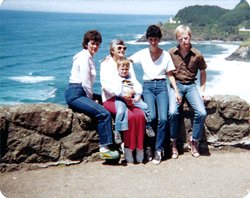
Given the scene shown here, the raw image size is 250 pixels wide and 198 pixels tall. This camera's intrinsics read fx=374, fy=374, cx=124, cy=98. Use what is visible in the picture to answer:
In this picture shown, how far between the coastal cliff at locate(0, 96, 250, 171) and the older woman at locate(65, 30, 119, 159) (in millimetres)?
161

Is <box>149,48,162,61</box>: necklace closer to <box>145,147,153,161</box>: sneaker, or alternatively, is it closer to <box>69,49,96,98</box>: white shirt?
<box>69,49,96,98</box>: white shirt

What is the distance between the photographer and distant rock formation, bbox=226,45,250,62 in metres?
61.9

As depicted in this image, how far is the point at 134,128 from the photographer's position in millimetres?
4941

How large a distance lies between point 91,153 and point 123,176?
2.21ft

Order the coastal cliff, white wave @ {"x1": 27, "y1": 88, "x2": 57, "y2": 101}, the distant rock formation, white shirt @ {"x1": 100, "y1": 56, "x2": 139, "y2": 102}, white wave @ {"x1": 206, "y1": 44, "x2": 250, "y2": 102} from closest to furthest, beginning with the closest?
the coastal cliff < white shirt @ {"x1": 100, "y1": 56, "x2": 139, "y2": 102} < white wave @ {"x1": 27, "y1": 88, "x2": 57, "y2": 101} < white wave @ {"x1": 206, "y1": 44, "x2": 250, "y2": 102} < the distant rock formation

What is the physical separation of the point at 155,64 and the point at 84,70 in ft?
3.49

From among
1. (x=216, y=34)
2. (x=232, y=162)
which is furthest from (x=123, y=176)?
(x=216, y=34)

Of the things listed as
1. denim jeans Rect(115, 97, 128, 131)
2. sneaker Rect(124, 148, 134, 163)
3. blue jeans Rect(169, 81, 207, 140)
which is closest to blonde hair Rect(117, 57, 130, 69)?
denim jeans Rect(115, 97, 128, 131)

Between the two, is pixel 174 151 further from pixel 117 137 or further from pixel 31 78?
pixel 31 78

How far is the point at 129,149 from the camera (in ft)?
16.5

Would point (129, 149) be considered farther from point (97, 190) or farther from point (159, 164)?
point (97, 190)

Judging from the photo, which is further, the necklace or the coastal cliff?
the necklace

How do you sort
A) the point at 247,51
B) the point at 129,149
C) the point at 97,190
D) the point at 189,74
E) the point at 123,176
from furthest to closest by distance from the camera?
the point at 247,51 → the point at 189,74 → the point at 129,149 → the point at 123,176 → the point at 97,190

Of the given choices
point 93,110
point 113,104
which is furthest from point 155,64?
point 93,110
